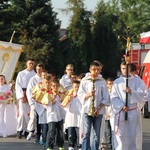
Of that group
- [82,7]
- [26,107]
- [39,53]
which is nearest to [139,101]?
[26,107]

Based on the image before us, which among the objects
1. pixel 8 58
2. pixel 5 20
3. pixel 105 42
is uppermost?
pixel 105 42

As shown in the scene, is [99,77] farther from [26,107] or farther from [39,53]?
[39,53]

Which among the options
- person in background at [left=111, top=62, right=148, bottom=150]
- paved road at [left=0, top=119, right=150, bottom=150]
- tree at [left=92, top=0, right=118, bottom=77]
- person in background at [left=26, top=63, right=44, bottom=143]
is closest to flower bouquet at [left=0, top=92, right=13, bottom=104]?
paved road at [left=0, top=119, right=150, bottom=150]

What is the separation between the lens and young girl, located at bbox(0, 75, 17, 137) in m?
14.2

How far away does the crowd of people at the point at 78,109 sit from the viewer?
9719mm

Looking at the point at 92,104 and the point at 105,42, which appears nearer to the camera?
the point at 92,104

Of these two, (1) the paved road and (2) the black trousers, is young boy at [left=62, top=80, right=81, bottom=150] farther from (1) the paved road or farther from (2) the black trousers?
(1) the paved road

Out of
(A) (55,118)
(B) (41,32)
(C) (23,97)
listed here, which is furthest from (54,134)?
(B) (41,32)

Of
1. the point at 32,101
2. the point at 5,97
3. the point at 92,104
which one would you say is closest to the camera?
the point at 92,104

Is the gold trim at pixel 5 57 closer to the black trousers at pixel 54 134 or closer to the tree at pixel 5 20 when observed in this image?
the black trousers at pixel 54 134

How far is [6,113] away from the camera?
14.3 metres

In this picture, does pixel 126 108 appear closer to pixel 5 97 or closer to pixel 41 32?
pixel 5 97

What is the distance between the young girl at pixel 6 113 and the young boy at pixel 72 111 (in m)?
3.09

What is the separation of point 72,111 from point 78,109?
130 millimetres
